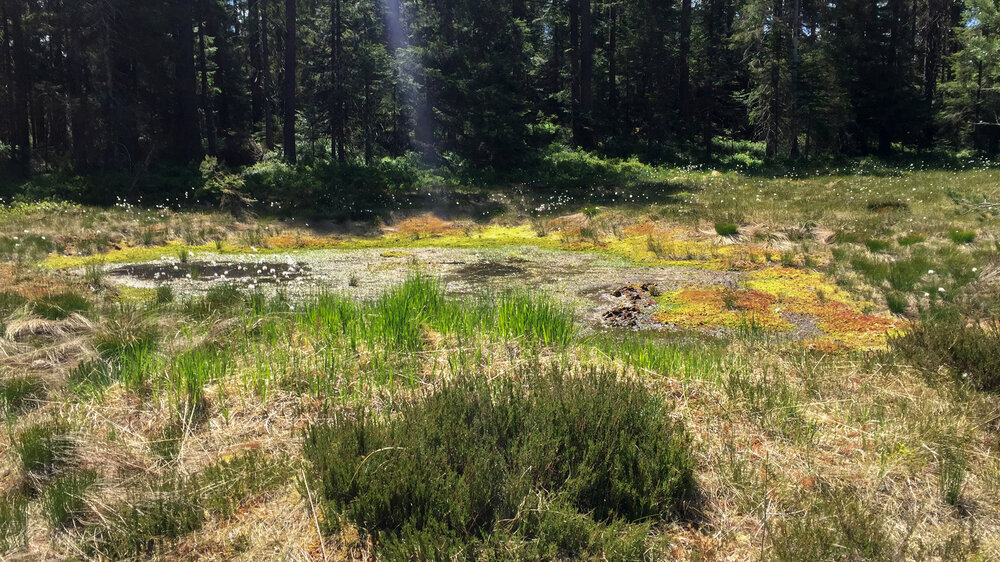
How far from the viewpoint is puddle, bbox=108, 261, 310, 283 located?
12094 millimetres

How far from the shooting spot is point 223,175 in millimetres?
23312

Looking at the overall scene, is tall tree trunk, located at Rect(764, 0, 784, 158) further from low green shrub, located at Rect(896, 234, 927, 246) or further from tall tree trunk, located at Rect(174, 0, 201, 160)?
tall tree trunk, located at Rect(174, 0, 201, 160)

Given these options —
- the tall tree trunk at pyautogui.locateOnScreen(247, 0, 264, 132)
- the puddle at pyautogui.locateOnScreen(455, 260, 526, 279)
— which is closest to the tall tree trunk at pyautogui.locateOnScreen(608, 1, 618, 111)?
the tall tree trunk at pyautogui.locateOnScreen(247, 0, 264, 132)

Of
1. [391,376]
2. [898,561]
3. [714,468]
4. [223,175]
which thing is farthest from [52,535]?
[223,175]

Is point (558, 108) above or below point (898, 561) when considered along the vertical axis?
above

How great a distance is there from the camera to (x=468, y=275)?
12758mm

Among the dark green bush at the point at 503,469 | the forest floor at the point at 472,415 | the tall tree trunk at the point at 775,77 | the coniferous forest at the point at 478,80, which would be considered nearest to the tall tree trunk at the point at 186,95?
the coniferous forest at the point at 478,80

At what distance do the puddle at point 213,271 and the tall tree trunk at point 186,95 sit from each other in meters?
15.4

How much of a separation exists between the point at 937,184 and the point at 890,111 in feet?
58.7

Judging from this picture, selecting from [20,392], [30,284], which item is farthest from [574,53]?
[20,392]

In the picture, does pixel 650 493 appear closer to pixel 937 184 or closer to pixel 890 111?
pixel 937 184

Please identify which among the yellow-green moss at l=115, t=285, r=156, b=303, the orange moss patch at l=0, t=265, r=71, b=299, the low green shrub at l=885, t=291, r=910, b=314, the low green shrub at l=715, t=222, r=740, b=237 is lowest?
the yellow-green moss at l=115, t=285, r=156, b=303

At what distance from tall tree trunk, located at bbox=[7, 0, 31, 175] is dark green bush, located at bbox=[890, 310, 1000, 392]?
29201 mm

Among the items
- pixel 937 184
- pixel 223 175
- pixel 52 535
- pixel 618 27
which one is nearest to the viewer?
pixel 52 535
